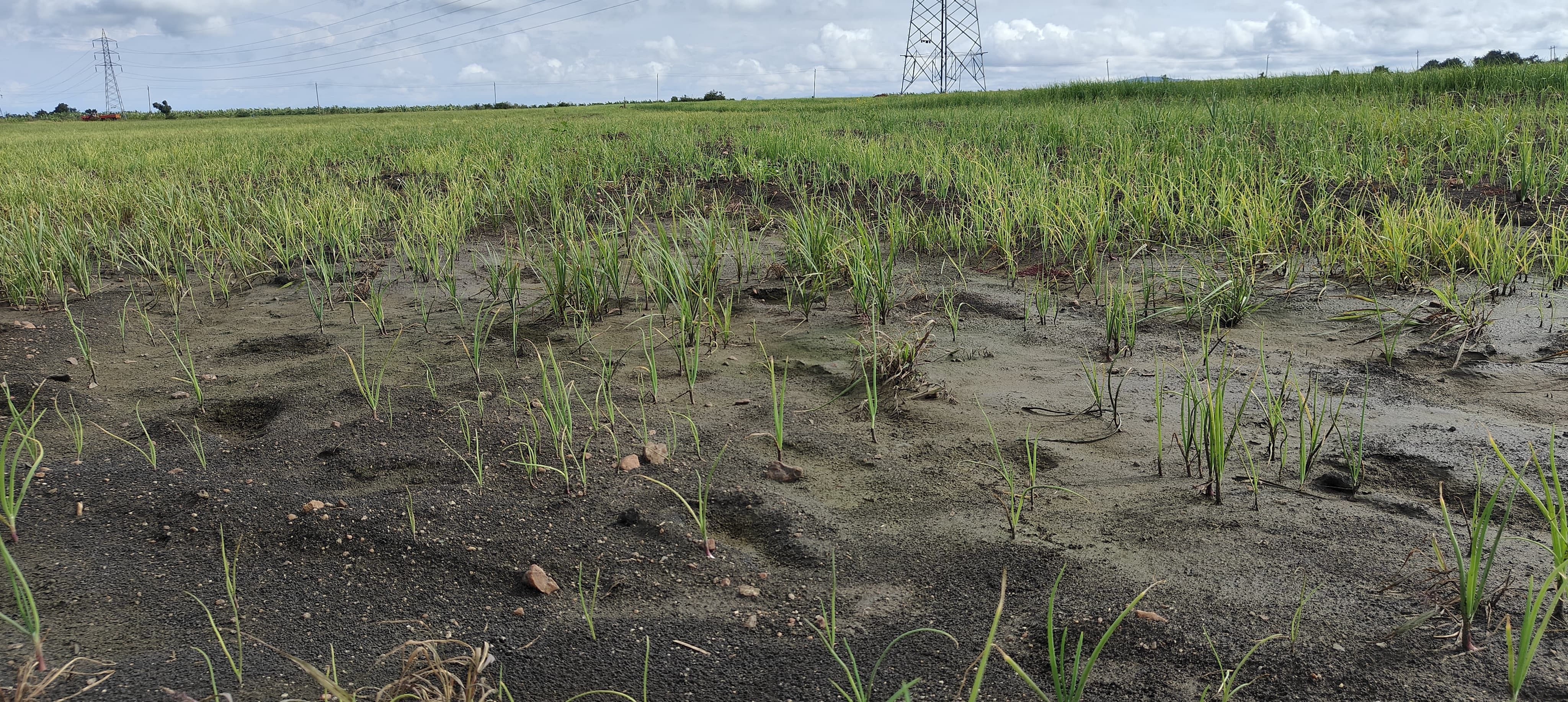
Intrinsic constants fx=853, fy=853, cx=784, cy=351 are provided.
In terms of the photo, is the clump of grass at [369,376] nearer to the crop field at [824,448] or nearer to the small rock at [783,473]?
the crop field at [824,448]

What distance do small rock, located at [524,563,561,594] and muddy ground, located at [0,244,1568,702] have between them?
0.06 ft


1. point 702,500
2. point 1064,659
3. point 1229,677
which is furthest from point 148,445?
point 1229,677

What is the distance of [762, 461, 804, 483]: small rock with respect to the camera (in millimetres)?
1811

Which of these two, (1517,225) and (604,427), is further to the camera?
(1517,225)

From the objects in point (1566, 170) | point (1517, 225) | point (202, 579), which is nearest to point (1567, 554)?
point (202, 579)

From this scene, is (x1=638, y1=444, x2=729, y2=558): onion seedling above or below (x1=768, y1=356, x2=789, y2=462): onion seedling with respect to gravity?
below

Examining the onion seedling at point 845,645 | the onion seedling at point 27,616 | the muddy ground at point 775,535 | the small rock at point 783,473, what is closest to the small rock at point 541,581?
the muddy ground at point 775,535

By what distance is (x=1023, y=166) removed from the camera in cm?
472

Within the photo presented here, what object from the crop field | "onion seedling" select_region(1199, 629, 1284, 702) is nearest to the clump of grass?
the crop field

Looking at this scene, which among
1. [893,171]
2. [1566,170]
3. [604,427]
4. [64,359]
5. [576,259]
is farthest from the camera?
[893,171]

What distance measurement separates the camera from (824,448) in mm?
1950

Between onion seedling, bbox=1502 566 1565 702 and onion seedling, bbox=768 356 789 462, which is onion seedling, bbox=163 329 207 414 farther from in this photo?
onion seedling, bbox=1502 566 1565 702

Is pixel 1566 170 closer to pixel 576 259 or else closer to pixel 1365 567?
pixel 1365 567

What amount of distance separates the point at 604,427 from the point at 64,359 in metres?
1.93
